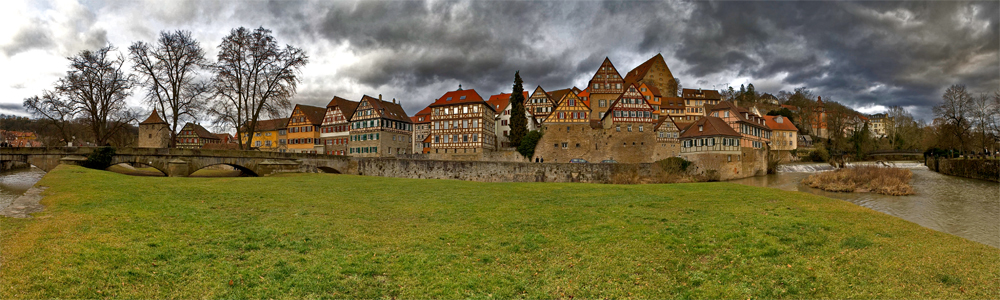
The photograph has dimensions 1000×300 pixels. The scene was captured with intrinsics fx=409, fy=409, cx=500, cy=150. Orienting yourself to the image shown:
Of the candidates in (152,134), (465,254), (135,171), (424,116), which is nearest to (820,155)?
(424,116)

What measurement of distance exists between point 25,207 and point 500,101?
55572 millimetres

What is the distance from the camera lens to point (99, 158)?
2330 cm

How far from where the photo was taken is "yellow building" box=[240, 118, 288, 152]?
2539 inches

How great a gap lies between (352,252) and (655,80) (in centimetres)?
7889

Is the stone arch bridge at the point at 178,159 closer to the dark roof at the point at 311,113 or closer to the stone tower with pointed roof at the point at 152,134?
the stone tower with pointed roof at the point at 152,134

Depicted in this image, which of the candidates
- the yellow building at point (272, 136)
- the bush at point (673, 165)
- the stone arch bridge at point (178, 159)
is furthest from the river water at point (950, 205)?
the yellow building at point (272, 136)

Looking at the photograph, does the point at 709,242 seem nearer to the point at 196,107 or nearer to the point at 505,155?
the point at 196,107

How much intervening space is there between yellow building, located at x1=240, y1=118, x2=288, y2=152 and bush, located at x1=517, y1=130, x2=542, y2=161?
3896 centimetres

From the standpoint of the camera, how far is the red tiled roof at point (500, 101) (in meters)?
61.2

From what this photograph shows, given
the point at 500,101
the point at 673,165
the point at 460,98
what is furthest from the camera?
the point at 500,101

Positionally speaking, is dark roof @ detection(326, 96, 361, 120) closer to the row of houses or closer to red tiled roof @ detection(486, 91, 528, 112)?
the row of houses

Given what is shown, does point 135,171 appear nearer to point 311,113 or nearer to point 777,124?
point 311,113

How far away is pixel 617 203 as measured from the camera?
43.1 ft

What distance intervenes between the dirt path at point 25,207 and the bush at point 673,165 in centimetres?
3672
